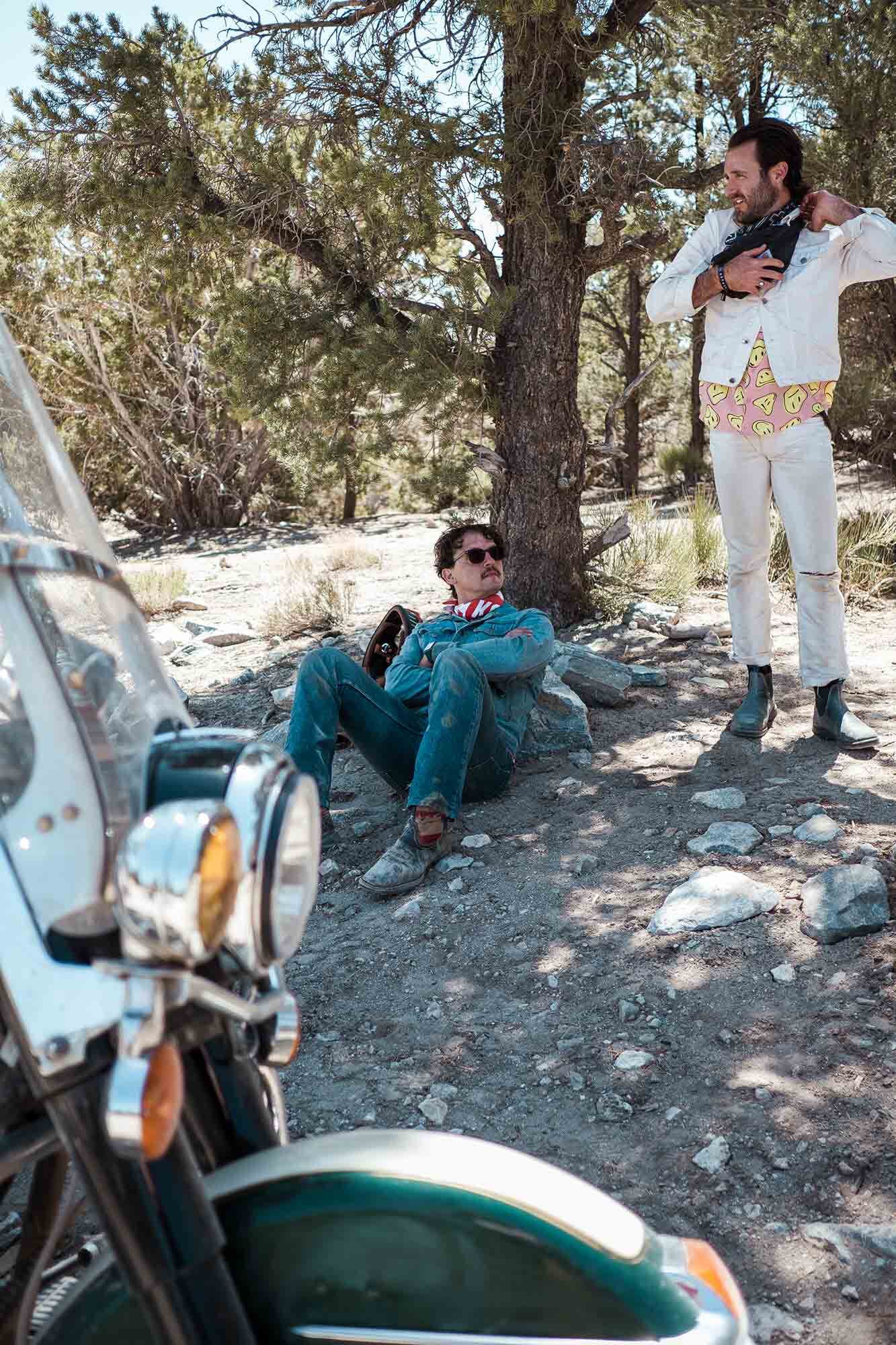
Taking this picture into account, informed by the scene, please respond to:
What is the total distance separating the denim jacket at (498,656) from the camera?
4.07 metres

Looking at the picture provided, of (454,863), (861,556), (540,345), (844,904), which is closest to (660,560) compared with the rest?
(861,556)

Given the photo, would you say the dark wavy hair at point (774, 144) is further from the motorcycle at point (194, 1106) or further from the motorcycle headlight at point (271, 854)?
the motorcycle headlight at point (271, 854)

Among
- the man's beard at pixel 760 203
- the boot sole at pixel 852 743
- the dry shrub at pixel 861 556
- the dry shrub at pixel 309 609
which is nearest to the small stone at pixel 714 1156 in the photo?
the boot sole at pixel 852 743

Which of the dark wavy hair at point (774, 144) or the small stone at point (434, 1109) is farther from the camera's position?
the dark wavy hair at point (774, 144)

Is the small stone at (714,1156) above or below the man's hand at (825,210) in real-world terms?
below

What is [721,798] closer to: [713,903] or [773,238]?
[713,903]

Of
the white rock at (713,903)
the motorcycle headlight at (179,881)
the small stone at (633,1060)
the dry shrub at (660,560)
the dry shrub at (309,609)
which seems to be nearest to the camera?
the motorcycle headlight at (179,881)

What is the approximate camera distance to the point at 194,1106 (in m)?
1.31

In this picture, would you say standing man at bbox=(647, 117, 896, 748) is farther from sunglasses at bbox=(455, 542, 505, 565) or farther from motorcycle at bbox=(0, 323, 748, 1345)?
motorcycle at bbox=(0, 323, 748, 1345)

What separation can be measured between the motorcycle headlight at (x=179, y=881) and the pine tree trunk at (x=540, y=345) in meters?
4.62

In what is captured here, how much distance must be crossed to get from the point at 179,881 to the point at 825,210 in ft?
12.3

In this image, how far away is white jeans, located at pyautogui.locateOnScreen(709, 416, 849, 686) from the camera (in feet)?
13.8

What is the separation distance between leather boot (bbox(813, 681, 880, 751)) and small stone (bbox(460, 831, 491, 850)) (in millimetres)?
1362

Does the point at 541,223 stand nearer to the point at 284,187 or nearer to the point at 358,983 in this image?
the point at 284,187
